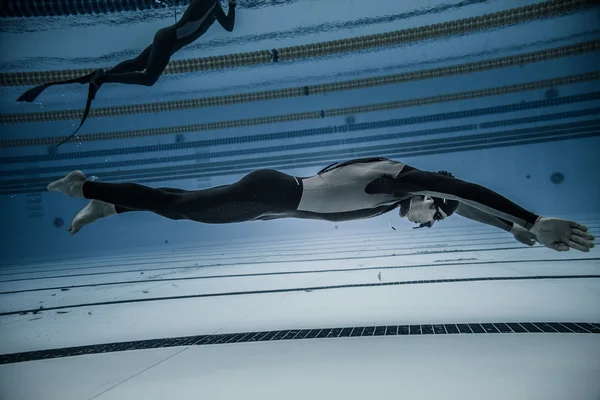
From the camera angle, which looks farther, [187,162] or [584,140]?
[187,162]

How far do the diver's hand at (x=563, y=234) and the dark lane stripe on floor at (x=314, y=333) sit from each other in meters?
0.42

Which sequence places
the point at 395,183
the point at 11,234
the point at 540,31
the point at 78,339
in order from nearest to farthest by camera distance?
the point at 395,183 → the point at 78,339 → the point at 540,31 → the point at 11,234

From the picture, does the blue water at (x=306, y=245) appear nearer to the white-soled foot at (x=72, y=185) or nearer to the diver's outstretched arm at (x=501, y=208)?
the diver's outstretched arm at (x=501, y=208)

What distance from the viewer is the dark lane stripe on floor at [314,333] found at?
1704 millimetres

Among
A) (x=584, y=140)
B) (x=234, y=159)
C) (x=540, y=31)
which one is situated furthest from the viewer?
(x=234, y=159)

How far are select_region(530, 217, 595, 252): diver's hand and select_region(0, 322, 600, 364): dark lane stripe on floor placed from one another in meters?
0.42

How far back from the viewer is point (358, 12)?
19.0ft

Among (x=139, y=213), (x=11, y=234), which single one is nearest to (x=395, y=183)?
(x=139, y=213)

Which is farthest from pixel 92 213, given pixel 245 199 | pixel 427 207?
pixel 427 207

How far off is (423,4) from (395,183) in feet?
16.5

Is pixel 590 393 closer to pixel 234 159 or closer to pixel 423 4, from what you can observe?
pixel 423 4

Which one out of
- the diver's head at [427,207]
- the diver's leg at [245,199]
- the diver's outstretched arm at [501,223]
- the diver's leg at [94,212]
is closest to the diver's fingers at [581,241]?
the diver's outstretched arm at [501,223]

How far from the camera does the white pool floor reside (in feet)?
4.14

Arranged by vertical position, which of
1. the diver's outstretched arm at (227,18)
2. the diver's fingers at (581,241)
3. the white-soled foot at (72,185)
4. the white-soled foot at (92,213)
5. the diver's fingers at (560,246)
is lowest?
the diver's fingers at (560,246)
